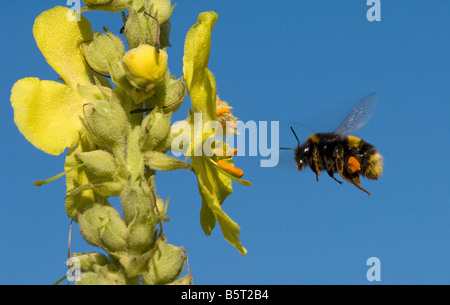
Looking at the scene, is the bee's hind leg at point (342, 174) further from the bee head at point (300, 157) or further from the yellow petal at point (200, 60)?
the yellow petal at point (200, 60)

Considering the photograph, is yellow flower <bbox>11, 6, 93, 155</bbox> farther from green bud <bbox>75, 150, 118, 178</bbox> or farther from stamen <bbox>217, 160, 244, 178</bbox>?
stamen <bbox>217, 160, 244, 178</bbox>

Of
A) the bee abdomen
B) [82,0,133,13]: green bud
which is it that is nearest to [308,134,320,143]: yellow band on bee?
the bee abdomen

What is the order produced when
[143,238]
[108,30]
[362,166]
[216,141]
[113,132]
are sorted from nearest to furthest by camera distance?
[143,238] → [113,132] → [108,30] → [216,141] → [362,166]

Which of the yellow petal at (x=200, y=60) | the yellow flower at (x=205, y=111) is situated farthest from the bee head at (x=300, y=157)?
the yellow petal at (x=200, y=60)
